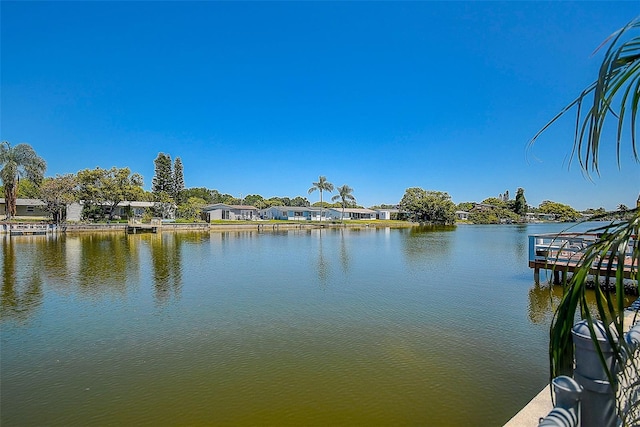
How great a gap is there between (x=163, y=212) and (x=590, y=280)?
52.8 meters

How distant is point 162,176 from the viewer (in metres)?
67.2

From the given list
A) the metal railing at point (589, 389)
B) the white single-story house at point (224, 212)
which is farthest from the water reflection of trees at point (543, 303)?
the white single-story house at point (224, 212)

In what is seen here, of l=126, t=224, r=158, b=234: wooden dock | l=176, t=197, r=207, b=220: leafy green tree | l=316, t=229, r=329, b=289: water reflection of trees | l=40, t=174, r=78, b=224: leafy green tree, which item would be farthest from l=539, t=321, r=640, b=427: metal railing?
l=176, t=197, r=207, b=220: leafy green tree

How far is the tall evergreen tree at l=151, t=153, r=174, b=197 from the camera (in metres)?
67.0

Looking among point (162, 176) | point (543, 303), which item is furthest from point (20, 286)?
Result: point (162, 176)

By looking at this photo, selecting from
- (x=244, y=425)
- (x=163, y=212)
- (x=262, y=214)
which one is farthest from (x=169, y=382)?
(x=262, y=214)

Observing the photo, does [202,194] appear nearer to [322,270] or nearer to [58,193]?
[58,193]

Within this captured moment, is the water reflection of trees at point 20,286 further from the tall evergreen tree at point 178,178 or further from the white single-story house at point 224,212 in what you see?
the tall evergreen tree at point 178,178

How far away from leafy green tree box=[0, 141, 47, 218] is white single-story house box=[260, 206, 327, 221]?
37.3 meters

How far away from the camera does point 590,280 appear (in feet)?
44.8

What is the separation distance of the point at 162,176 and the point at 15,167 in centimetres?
2461

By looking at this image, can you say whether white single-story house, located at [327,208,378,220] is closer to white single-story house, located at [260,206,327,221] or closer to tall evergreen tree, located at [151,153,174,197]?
white single-story house, located at [260,206,327,221]

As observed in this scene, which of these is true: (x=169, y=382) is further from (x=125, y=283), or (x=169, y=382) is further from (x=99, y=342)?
(x=125, y=283)

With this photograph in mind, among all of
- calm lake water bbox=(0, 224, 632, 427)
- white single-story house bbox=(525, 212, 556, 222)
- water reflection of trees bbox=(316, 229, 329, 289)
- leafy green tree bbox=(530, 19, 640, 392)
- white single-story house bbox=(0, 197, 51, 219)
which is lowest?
calm lake water bbox=(0, 224, 632, 427)
